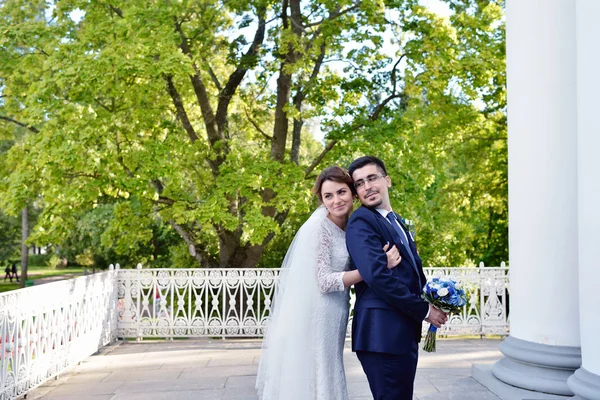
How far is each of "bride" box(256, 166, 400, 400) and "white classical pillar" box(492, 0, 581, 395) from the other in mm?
1790

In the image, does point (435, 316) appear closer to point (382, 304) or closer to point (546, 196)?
point (382, 304)

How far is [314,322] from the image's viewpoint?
379cm

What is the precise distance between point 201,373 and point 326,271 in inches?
159

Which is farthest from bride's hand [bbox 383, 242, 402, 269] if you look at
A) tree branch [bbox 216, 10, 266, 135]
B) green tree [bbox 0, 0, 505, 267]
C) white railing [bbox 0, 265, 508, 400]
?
tree branch [bbox 216, 10, 266, 135]

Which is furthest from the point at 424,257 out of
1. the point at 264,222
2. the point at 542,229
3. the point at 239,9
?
the point at 542,229

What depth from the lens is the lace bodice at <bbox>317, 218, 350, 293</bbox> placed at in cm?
359

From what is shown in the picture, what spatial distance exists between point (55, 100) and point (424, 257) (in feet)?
42.6

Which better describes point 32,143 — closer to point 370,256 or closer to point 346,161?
point 370,256

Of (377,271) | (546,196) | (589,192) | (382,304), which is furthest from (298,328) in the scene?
(546,196)

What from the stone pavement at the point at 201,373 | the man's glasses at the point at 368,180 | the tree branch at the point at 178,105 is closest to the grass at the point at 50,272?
the tree branch at the point at 178,105

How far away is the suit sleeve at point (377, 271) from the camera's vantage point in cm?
312

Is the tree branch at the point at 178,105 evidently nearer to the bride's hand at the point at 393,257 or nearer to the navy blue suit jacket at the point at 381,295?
the navy blue suit jacket at the point at 381,295

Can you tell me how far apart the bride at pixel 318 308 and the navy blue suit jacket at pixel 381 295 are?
0.34 metres

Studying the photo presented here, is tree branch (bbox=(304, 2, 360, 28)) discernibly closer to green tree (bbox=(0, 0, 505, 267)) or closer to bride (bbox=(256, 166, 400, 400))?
green tree (bbox=(0, 0, 505, 267))
